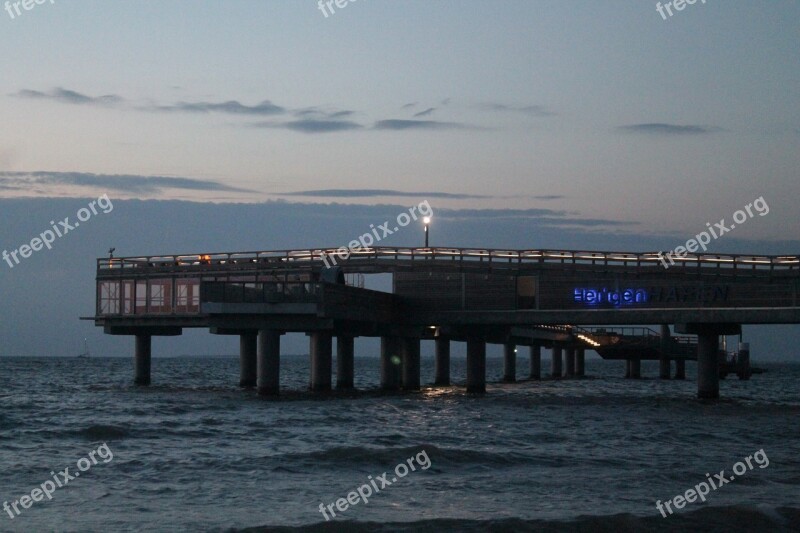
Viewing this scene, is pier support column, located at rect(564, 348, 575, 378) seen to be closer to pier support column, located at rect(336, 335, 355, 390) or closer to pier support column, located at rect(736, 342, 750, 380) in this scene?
pier support column, located at rect(736, 342, 750, 380)

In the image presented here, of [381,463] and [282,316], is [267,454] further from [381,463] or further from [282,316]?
[282,316]

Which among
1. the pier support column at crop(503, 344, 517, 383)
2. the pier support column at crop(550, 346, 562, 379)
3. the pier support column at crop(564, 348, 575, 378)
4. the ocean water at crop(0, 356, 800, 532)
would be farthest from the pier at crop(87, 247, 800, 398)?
the pier support column at crop(564, 348, 575, 378)

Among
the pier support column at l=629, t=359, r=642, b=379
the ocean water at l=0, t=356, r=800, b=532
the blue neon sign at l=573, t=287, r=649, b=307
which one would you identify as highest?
the blue neon sign at l=573, t=287, r=649, b=307

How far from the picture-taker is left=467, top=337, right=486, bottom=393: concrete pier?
208 ft

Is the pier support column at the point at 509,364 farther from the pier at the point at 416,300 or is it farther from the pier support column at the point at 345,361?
the pier support column at the point at 345,361

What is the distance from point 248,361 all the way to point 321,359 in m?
12.6

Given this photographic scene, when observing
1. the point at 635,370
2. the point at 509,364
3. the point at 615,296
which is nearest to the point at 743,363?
the point at 635,370

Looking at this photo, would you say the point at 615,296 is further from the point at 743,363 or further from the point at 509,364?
the point at 743,363

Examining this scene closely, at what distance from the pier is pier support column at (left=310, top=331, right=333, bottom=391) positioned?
0.26 ft

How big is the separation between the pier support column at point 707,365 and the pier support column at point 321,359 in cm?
1984

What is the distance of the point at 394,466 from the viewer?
27109 millimetres

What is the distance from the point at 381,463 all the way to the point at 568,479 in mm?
5319

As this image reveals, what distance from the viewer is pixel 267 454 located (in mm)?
28750

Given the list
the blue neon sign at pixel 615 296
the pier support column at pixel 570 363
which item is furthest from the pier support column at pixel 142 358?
the pier support column at pixel 570 363
